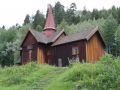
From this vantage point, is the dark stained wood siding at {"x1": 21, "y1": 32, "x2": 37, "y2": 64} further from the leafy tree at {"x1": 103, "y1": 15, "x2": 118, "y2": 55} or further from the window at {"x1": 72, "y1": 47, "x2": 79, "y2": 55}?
the leafy tree at {"x1": 103, "y1": 15, "x2": 118, "y2": 55}

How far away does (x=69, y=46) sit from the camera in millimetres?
44594

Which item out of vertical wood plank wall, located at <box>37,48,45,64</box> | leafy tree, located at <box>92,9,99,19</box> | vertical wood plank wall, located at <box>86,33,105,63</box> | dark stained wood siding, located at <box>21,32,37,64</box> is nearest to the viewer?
vertical wood plank wall, located at <box>86,33,105,63</box>

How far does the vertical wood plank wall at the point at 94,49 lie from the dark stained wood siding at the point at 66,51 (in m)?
0.54

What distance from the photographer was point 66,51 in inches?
1756

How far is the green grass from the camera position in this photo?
917 inches

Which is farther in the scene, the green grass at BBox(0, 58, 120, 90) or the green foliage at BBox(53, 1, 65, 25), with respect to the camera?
the green foliage at BBox(53, 1, 65, 25)

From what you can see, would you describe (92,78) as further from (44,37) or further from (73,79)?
(44,37)

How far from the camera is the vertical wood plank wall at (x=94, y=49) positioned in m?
43.1

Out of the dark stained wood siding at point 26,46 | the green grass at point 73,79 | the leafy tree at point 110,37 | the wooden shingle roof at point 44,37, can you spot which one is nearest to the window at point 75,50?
the wooden shingle roof at point 44,37

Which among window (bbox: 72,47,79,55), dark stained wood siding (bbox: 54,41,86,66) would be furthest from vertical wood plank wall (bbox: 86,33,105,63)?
window (bbox: 72,47,79,55)

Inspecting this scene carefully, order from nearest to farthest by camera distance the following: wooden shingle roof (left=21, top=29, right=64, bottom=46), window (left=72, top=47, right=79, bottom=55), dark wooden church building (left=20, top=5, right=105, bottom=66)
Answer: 1. dark wooden church building (left=20, top=5, right=105, bottom=66)
2. window (left=72, top=47, right=79, bottom=55)
3. wooden shingle roof (left=21, top=29, right=64, bottom=46)

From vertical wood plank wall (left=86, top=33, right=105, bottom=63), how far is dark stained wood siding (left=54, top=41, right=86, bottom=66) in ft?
1.77

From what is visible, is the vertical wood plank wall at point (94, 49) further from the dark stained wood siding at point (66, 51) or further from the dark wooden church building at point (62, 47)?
the dark stained wood siding at point (66, 51)

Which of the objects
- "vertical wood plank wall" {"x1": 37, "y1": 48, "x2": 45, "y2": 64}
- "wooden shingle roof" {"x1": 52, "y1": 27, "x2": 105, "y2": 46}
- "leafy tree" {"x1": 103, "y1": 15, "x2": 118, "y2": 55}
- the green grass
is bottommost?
the green grass
